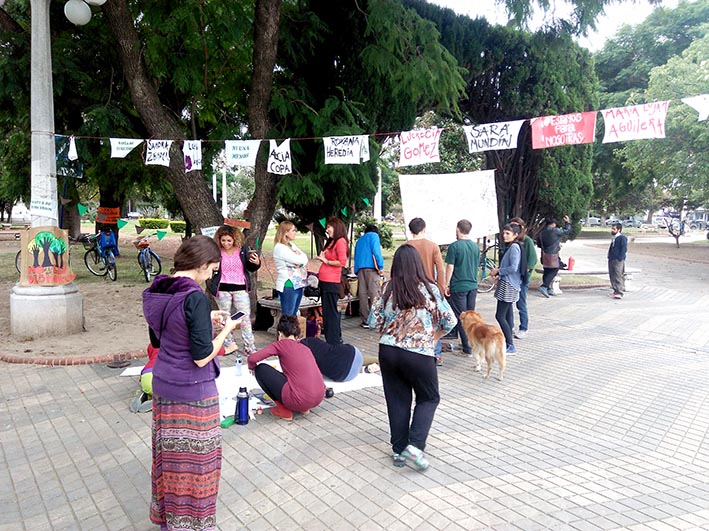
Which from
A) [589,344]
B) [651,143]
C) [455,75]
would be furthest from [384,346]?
[651,143]

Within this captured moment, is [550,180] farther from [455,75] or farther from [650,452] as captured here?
[650,452]

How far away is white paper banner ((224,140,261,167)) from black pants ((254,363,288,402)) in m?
4.41

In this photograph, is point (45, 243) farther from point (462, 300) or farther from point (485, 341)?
point (485, 341)

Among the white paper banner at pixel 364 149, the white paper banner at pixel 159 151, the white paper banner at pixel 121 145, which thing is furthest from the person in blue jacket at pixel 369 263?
the white paper banner at pixel 121 145

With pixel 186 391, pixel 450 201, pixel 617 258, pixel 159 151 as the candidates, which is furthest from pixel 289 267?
pixel 617 258

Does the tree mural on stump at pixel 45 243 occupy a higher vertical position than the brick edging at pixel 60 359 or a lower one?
higher

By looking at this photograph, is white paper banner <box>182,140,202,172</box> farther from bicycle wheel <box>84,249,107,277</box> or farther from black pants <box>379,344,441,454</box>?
bicycle wheel <box>84,249,107,277</box>

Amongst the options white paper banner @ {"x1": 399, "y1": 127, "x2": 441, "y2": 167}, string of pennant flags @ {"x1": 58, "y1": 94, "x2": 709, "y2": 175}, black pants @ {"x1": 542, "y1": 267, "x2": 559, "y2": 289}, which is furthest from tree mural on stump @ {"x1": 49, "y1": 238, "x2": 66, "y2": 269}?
black pants @ {"x1": 542, "y1": 267, "x2": 559, "y2": 289}

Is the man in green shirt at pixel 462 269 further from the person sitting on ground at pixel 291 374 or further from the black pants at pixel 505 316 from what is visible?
the person sitting on ground at pixel 291 374

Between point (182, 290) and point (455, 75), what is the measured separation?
272 inches

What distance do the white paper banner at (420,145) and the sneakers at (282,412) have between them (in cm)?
477

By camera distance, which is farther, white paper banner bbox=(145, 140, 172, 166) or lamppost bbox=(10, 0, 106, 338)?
white paper banner bbox=(145, 140, 172, 166)

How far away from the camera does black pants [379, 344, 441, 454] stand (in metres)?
3.70

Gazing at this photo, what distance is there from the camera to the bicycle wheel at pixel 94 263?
1450 cm
